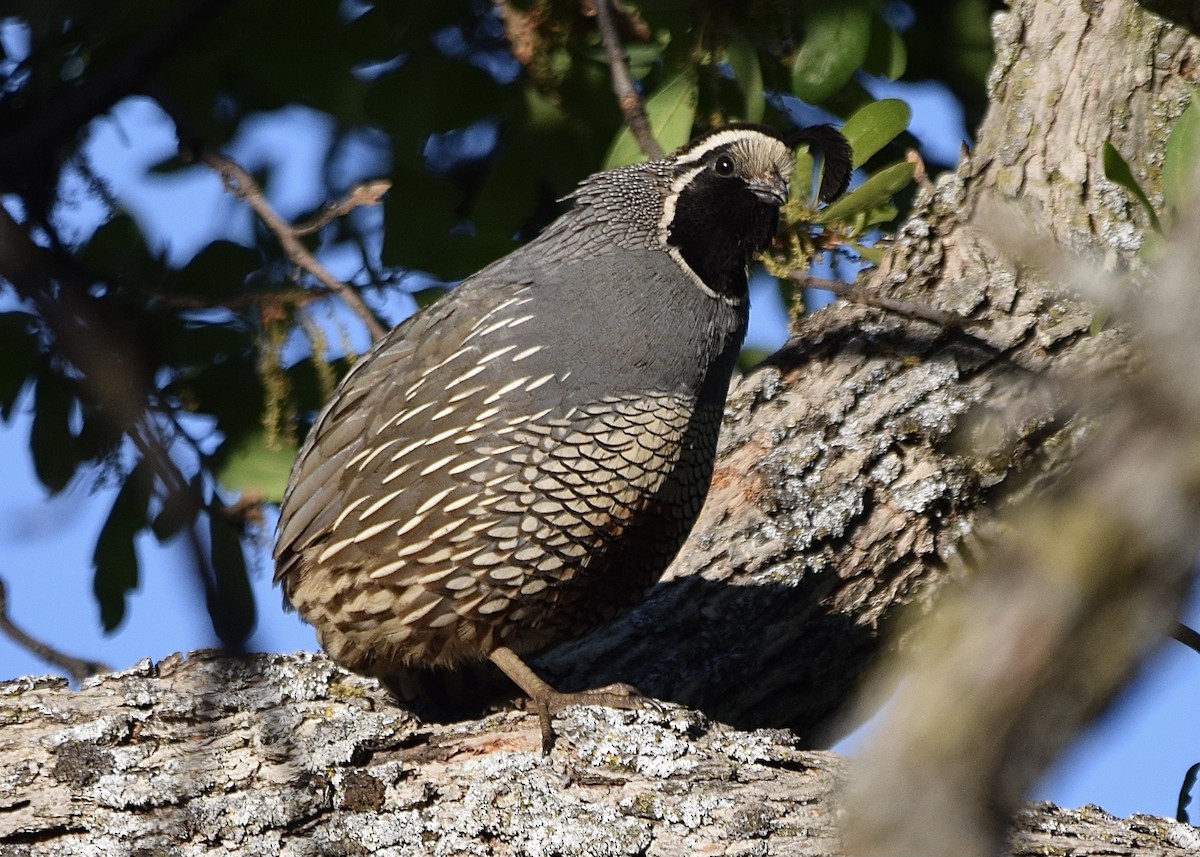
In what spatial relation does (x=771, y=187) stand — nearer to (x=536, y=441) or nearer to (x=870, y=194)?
(x=870, y=194)

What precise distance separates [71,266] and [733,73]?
1.80 meters

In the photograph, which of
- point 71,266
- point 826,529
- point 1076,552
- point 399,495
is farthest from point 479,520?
point 1076,552

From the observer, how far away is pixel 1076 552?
0.86 metres

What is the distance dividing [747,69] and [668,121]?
257 millimetres

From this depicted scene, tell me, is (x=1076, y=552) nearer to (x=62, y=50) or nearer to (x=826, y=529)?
(x=826, y=529)

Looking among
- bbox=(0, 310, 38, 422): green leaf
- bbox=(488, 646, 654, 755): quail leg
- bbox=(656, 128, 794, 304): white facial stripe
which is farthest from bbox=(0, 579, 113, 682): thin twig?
bbox=(656, 128, 794, 304): white facial stripe

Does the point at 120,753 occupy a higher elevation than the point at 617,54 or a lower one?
lower

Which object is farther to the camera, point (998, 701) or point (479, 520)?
point (479, 520)

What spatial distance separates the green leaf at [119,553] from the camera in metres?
3.64

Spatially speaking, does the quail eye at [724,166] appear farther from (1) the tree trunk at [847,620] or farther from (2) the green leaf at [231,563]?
(2) the green leaf at [231,563]

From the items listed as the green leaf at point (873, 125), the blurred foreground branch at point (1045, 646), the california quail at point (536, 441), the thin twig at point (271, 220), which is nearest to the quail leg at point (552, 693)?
the california quail at point (536, 441)

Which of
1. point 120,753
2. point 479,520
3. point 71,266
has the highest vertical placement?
point 71,266

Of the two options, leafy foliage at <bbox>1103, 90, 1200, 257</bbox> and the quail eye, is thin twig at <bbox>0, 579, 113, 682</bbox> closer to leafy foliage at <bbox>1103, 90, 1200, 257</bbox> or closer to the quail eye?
the quail eye

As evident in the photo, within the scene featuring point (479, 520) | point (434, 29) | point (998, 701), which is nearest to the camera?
point (998, 701)
